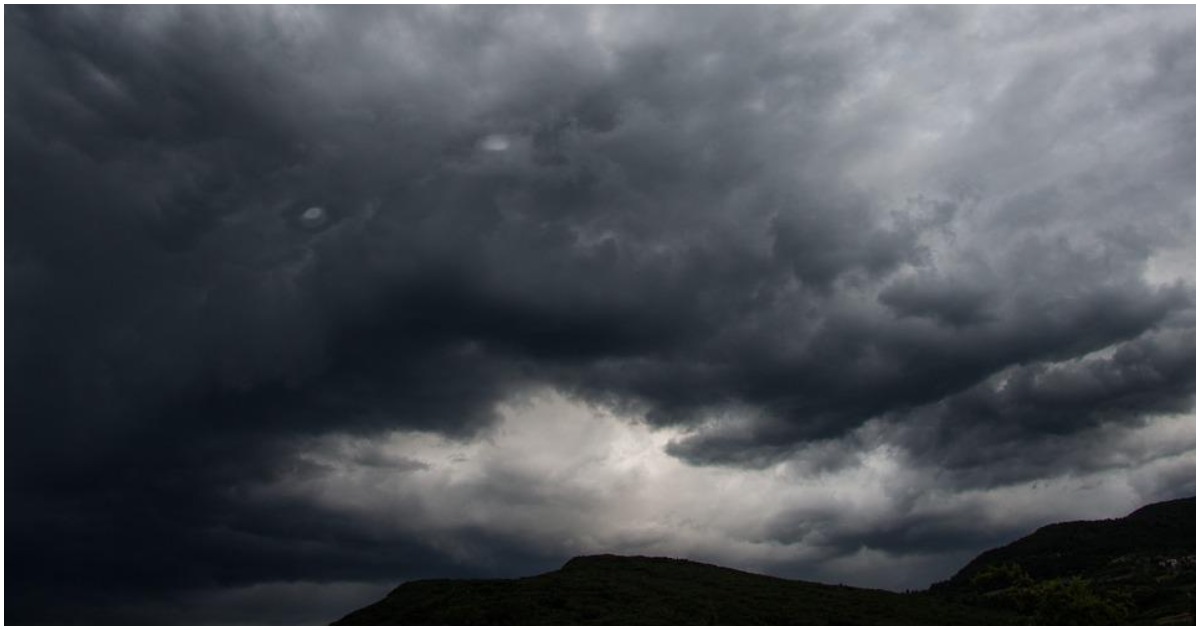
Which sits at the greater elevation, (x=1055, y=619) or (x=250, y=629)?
(x=250, y=629)

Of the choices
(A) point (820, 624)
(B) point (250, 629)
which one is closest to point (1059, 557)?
(A) point (820, 624)

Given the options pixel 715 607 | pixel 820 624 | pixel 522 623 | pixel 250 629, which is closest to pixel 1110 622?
pixel 820 624

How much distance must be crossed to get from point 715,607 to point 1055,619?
103 feet

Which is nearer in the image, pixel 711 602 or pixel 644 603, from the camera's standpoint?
pixel 644 603

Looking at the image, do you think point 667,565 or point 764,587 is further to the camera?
point 667,565

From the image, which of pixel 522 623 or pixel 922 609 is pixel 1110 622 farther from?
pixel 522 623

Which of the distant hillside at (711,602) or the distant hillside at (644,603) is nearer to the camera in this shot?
the distant hillside at (644,603)

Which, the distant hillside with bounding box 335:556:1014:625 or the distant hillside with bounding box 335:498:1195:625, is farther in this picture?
the distant hillside with bounding box 335:498:1195:625

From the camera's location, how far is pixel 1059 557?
198375mm

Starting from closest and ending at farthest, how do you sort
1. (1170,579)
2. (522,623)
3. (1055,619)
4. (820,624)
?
1. (522,623)
2. (820,624)
3. (1055,619)
4. (1170,579)

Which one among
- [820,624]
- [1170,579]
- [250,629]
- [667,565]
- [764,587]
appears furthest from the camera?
[1170,579]

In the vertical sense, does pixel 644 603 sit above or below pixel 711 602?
above

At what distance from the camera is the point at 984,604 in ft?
291

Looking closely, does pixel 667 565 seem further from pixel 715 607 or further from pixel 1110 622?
pixel 1110 622
